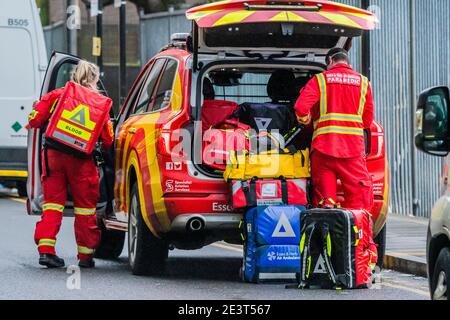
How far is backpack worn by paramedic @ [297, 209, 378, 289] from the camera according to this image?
33.0 ft

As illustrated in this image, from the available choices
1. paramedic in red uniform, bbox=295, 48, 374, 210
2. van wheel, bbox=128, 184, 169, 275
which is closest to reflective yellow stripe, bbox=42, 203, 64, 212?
van wheel, bbox=128, 184, 169, 275

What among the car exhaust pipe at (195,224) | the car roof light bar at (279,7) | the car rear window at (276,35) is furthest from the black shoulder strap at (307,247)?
the car roof light bar at (279,7)

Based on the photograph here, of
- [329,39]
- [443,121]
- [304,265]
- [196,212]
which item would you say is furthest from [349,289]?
[443,121]

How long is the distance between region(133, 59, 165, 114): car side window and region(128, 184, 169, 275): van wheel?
91 cm

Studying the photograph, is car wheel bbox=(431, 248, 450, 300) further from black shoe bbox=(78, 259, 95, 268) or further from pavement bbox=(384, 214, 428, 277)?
black shoe bbox=(78, 259, 95, 268)

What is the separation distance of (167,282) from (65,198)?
1.62 metres

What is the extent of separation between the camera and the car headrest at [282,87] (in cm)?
1156

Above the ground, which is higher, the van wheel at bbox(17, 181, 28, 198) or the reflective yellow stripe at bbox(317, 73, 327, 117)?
the reflective yellow stripe at bbox(317, 73, 327, 117)

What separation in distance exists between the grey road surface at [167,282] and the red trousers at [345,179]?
0.69 meters

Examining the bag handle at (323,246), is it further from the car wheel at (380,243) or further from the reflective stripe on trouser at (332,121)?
the car wheel at (380,243)

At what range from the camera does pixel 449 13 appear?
1722 centimetres

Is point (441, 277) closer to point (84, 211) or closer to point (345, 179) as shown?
point (345, 179)

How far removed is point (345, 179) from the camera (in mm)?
10641

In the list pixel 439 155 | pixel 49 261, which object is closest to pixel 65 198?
pixel 49 261
